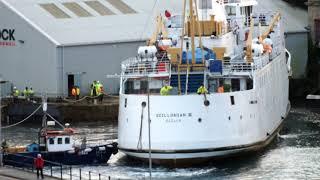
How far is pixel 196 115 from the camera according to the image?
2491 inches

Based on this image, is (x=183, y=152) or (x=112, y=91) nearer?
(x=183, y=152)

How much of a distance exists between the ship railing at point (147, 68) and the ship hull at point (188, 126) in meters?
2.30

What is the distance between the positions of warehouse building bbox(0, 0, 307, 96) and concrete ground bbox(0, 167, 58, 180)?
118 ft

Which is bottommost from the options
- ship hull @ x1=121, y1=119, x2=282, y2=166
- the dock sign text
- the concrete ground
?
the concrete ground

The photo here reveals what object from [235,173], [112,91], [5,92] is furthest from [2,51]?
[235,173]

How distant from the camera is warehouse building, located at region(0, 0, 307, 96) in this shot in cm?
9638

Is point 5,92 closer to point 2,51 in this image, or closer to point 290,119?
point 2,51

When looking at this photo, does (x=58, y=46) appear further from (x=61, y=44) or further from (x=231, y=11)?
(x=231, y=11)

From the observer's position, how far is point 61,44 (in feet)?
315

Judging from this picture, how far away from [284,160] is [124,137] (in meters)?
10.4

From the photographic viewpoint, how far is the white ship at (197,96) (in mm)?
63219

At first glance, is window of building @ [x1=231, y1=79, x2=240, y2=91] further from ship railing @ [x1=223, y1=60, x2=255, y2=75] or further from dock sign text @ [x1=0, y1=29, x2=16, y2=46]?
dock sign text @ [x1=0, y1=29, x2=16, y2=46]

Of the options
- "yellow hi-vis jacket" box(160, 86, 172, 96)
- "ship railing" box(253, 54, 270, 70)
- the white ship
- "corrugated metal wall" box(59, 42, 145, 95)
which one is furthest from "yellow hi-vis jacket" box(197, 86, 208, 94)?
"corrugated metal wall" box(59, 42, 145, 95)

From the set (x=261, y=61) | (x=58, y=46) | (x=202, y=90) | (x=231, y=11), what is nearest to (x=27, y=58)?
(x=58, y=46)
